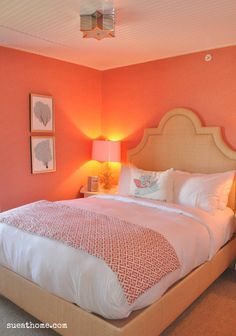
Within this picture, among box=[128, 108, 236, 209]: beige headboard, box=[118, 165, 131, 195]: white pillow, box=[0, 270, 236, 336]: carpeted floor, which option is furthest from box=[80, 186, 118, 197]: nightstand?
box=[0, 270, 236, 336]: carpeted floor

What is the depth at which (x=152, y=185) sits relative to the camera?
9.66 ft

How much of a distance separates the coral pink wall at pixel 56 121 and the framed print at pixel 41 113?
68 mm

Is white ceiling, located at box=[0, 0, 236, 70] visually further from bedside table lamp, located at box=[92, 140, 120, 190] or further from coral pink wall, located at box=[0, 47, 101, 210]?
bedside table lamp, located at box=[92, 140, 120, 190]

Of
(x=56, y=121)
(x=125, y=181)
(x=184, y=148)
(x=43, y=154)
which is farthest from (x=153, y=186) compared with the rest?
(x=56, y=121)

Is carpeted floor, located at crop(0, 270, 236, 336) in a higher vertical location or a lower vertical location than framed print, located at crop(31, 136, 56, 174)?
lower

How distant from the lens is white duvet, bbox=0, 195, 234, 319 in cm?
149

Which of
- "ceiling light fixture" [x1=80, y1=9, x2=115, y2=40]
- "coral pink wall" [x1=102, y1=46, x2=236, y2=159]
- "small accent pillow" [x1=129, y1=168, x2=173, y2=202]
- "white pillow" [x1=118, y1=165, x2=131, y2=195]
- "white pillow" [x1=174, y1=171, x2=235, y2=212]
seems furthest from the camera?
"white pillow" [x1=118, y1=165, x2=131, y2=195]

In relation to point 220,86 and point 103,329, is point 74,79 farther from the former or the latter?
point 103,329

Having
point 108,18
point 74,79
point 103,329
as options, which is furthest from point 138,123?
point 103,329

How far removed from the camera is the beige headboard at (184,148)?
9.80 ft

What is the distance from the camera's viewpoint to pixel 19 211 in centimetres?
240

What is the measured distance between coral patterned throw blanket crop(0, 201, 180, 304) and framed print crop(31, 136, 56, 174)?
A: 3.72ft

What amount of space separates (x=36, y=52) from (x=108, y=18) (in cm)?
140

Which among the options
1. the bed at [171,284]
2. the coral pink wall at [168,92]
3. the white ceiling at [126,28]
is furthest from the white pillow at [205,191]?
the white ceiling at [126,28]
